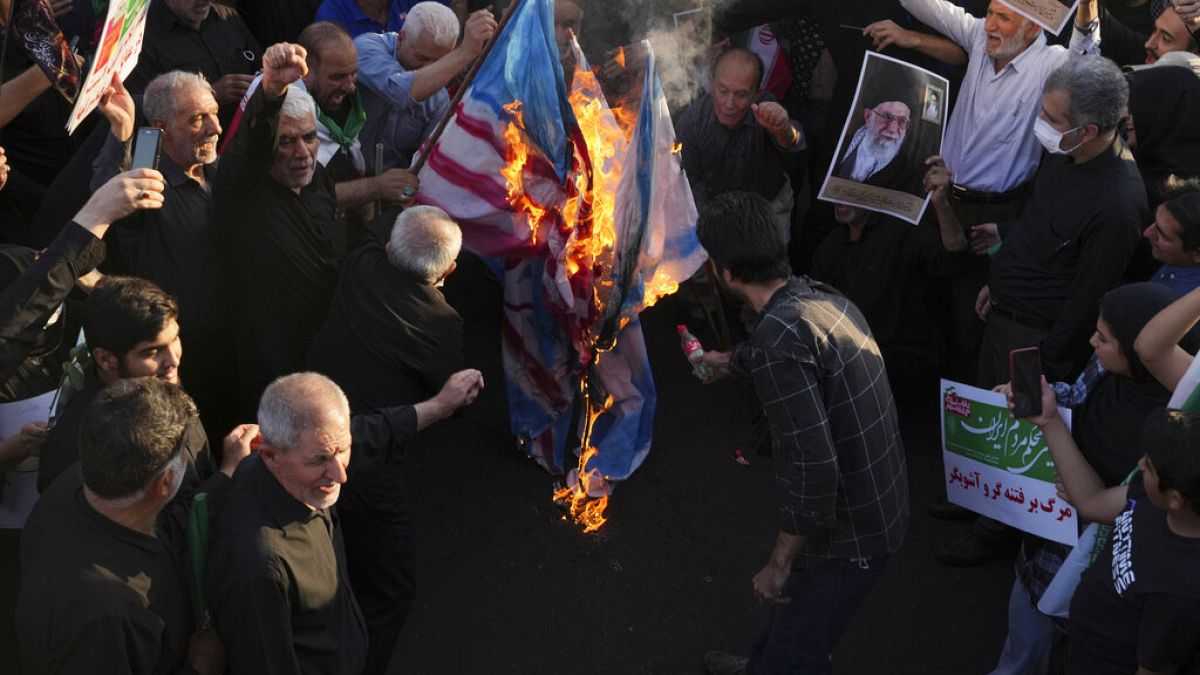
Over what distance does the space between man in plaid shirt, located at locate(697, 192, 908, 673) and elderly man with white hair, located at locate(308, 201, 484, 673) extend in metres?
1.19

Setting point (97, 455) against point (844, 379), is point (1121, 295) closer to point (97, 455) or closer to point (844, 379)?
point (844, 379)

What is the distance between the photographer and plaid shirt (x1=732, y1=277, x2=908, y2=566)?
3617mm

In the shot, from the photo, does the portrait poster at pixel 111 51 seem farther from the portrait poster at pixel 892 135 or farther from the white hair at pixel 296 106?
the portrait poster at pixel 892 135

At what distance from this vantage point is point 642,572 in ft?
17.3

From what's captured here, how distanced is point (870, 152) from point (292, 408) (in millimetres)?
3499

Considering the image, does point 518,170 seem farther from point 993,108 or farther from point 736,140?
point 993,108

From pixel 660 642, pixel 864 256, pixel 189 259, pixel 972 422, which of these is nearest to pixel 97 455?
pixel 189 259

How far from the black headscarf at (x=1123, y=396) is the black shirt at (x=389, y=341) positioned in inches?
94.5

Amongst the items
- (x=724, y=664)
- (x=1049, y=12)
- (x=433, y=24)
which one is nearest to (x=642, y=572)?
(x=724, y=664)

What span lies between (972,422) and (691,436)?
6.50 ft

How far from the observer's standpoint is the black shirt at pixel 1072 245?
491cm

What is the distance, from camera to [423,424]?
13.8 ft

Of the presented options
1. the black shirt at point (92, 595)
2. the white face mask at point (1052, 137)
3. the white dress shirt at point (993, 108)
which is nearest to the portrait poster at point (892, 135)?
the white dress shirt at point (993, 108)

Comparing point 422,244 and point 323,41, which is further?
point 323,41
